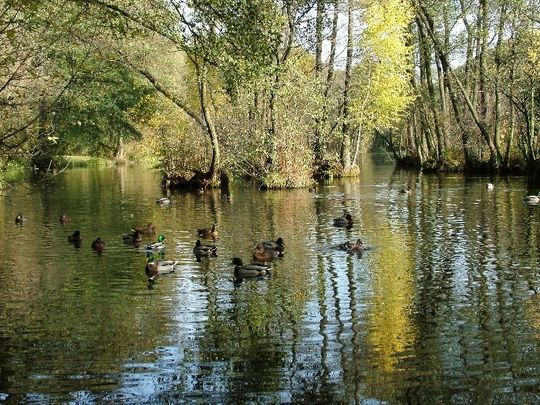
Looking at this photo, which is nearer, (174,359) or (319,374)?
(319,374)

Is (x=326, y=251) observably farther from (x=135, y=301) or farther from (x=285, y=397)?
(x=285, y=397)

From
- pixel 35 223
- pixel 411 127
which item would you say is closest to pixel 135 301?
pixel 35 223

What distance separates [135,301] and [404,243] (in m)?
8.93

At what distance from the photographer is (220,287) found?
14578 millimetres

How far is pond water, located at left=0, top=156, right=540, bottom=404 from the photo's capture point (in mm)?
8602

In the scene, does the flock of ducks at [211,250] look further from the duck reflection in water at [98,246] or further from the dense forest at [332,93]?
the dense forest at [332,93]

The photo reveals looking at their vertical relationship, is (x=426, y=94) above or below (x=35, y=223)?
above

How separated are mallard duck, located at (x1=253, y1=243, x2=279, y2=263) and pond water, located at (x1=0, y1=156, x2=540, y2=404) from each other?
0.50 m

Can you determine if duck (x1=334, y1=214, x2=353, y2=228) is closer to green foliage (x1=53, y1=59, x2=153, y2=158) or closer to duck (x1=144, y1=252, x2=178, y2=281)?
duck (x1=144, y1=252, x2=178, y2=281)

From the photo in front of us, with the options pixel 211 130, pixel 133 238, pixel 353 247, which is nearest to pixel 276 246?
pixel 353 247

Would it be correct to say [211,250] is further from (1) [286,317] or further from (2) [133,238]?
(1) [286,317]

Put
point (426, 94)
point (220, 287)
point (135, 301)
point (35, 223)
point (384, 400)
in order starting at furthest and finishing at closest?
point (426, 94) → point (35, 223) → point (220, 287) → point (135, 301) → point (384, 400)

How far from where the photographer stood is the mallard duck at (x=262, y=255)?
16.9 metres

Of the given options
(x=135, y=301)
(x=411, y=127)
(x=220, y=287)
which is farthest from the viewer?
(x=411, y=127)
